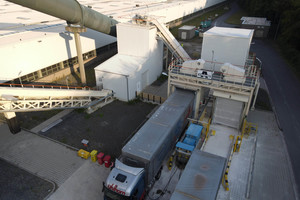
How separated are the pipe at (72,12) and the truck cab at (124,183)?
15.7 meters

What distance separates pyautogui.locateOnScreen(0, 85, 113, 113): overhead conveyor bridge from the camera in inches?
715

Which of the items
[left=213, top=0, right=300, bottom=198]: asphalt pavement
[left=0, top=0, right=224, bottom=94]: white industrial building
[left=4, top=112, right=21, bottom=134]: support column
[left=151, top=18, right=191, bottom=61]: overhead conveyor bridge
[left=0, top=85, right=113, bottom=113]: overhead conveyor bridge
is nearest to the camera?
[left=0, top=85, right=113, bottom=113]: overhead conveyor bridge

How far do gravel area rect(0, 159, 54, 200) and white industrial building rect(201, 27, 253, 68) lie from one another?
20.2 m

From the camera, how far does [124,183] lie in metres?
13.2

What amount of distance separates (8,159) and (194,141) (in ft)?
52.7

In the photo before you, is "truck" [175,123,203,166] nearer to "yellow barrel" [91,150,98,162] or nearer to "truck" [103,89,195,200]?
"truck" [103,89,195,200]

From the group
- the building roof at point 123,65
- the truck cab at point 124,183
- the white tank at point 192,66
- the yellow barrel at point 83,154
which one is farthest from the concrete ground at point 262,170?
the building roof at point 123,65

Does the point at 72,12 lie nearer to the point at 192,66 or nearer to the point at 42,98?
the point at 42,98

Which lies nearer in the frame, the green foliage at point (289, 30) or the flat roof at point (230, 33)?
the flat roof at point (230, 33)

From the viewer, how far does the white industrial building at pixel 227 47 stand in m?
22.9

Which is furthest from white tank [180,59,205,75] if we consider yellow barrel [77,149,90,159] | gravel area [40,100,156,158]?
yellow barrel [77,149,90,159]

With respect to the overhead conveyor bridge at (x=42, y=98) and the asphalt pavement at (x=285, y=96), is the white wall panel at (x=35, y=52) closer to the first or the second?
the overhead conveyor bridge at (x=42, y=98)

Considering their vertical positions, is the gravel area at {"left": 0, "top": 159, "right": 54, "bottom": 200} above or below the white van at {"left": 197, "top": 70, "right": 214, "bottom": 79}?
below

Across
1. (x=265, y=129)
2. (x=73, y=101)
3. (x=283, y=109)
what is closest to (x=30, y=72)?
(x=73, y=101)
